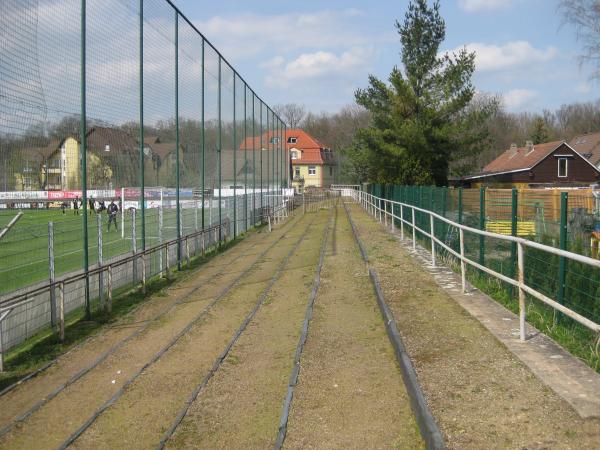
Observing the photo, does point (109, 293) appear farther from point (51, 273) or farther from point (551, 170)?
point (551, 170)

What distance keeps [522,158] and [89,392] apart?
5134 centimetres

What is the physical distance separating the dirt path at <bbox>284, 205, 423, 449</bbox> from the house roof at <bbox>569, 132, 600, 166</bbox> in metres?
52.2

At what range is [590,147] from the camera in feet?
187

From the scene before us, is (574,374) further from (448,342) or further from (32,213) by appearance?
(32,213)

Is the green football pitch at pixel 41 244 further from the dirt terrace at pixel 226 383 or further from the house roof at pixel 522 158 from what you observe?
the house roof at pixel 522 158

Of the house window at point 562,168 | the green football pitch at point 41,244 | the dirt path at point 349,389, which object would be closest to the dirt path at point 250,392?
the dirt path at point 349,389

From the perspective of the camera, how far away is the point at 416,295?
356 inches

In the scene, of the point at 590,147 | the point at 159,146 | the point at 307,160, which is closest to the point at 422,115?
the point at 159,146

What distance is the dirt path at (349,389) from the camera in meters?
4.53

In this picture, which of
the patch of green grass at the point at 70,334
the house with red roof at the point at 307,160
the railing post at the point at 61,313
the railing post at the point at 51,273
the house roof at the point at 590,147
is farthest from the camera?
the house with red roof at the point at 307,160

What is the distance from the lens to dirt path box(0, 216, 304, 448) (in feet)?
16.2

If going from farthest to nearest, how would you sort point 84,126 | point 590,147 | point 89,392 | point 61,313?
point 590,147
point 84,126
point 61,313
point 89,392

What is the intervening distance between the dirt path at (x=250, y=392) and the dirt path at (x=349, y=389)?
0.20 meters

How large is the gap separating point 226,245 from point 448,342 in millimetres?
14788
